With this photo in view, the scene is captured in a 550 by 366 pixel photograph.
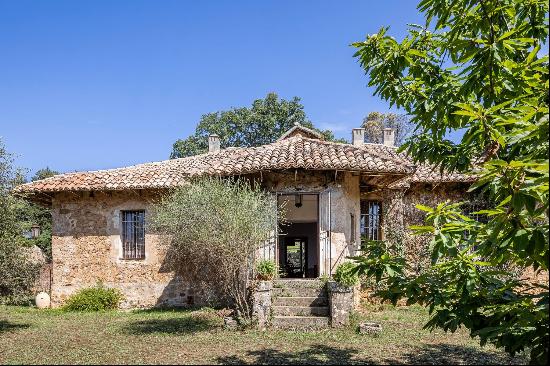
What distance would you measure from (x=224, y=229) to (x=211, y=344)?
2.77 meters

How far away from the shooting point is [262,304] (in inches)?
413

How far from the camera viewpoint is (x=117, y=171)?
1634 cm

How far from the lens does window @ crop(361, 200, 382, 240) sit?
16.0 metres

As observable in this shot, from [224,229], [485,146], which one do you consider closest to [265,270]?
[224,229]

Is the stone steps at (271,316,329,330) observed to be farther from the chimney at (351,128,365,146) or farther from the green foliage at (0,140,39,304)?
the chimney at (351,128,365,146)

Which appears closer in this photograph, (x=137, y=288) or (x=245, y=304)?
(x=245, y=304)

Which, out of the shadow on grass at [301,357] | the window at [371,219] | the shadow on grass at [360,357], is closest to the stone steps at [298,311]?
the shadow on grass at [360,357]

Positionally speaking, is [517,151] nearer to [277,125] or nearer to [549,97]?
[549,97]

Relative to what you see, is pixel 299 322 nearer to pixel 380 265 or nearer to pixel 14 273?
pixel 380 265

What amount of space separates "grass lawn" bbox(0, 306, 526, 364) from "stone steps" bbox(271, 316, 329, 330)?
45 cm

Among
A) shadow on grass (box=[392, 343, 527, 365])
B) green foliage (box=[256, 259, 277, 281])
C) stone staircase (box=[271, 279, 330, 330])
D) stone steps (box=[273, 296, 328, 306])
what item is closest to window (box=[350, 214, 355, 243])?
stone staircase (box=[271, 279, 330, 330])

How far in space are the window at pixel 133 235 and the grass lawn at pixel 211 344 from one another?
3.09m

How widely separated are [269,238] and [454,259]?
23.3 ft

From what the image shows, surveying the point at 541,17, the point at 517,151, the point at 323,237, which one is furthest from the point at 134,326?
the point at 541,17
